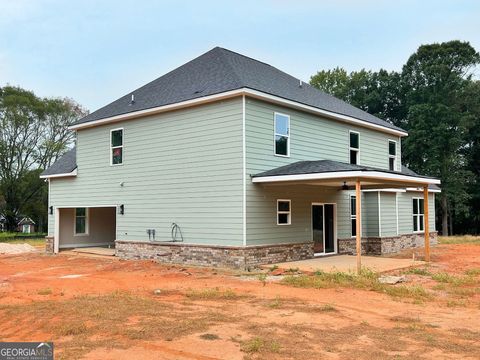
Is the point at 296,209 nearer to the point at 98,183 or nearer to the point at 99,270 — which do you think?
the point at 99,270

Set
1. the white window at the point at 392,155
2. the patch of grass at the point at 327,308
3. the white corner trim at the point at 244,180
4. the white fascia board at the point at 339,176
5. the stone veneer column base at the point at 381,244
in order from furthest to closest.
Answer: the white window at the point at 392,155 → the stone veneer column base at the point at 381,244 → the white corner trim at the point at 244,180 → the white fascia board at the point at 339,176 → the patch of grass at the point at 327,308

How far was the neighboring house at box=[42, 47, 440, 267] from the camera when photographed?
45.2ft

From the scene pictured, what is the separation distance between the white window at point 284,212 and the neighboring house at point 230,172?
0.04 m

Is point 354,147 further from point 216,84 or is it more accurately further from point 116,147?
point 116,147

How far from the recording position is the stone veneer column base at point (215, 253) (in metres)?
13.5

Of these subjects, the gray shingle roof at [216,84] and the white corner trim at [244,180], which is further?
the gray shingle roof at [216,84]

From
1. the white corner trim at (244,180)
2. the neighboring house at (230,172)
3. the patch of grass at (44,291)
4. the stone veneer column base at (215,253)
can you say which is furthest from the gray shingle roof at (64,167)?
the patch of grass at (44,291)

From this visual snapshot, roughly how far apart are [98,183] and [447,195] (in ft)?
93.6

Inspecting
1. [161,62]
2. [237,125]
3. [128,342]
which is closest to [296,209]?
[237,125]

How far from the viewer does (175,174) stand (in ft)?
51.1

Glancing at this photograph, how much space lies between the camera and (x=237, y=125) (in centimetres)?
1378

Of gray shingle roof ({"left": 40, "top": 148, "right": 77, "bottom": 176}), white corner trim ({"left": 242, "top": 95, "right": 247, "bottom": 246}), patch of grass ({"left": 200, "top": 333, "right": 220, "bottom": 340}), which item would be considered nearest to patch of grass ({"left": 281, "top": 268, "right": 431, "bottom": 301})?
white corner trim ({"left": 242, "top": 95, "right": 247, "bottom": 246})

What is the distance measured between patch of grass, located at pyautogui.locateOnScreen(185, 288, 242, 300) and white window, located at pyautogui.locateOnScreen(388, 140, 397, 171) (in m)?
14.0

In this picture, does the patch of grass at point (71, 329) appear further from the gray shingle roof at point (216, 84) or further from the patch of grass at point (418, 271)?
the patch of grass at point (418, 271)
